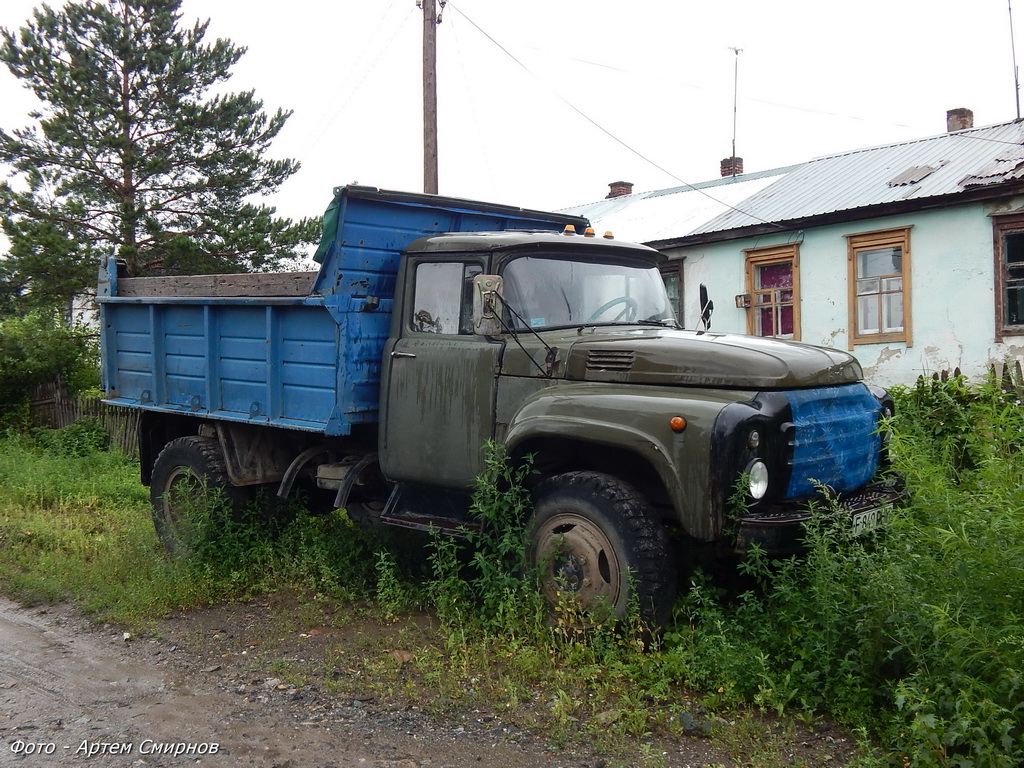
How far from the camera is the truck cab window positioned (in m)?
5.66

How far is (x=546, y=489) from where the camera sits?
498 cm

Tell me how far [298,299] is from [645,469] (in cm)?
265

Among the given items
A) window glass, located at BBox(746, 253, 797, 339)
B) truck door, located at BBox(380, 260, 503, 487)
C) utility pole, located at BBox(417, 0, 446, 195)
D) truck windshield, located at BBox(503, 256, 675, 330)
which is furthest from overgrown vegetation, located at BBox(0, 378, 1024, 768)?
window glass, located at BBox(746, 253, 797, 339)

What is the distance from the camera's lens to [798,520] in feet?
14.2

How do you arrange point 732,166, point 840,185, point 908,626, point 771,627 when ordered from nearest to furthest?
point 908,626 → point 771,627 → point 840,185 → point 732,166

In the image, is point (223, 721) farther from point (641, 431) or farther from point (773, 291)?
Answer: point (773, 291)

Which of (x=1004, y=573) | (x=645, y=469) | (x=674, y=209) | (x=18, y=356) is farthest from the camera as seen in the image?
(x=674, y=209)

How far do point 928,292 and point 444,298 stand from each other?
951cm

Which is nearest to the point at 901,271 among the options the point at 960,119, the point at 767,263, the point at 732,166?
the point at 767,263

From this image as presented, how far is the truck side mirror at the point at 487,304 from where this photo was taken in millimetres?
5238

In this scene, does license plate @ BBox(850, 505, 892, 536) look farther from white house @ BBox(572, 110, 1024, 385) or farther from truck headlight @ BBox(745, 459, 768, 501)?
white house @ BBox(572, 110, 1024, 385)

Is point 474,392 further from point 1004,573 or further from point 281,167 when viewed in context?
point 281,167

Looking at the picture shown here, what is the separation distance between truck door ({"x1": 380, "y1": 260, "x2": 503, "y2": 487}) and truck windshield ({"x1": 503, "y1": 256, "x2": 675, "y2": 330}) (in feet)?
0.92

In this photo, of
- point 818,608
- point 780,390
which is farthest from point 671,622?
point 780,390
